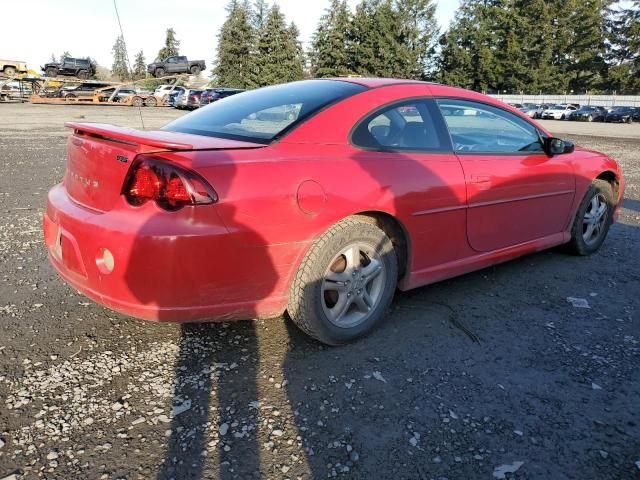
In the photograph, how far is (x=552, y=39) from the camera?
223 ft

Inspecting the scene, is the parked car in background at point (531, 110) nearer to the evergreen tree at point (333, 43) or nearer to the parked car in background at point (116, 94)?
the evergreen tree at point (333, 43)

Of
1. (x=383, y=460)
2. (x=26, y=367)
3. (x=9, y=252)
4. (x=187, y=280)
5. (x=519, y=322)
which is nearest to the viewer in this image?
(x=383, y=460)

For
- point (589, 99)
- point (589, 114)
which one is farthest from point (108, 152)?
point (589, 99)

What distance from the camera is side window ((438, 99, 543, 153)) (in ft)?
11.3

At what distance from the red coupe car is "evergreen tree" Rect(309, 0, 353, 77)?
217 feet

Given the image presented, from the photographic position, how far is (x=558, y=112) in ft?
145

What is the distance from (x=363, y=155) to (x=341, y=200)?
13.5 inches

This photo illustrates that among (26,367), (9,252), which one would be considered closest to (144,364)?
(26,367)

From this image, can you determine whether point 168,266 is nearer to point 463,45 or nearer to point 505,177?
point 505,177

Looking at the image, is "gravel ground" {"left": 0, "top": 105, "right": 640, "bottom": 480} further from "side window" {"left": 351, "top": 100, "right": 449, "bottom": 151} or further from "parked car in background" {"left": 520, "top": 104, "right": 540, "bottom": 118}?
"parked car in background" {"left": 520, "top": 104, "right": 540, "bottom": 118}

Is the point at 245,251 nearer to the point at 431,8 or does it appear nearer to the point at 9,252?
the point at 9,252

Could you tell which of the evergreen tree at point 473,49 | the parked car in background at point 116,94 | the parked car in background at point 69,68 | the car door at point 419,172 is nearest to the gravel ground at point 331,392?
the car door at point 419,172

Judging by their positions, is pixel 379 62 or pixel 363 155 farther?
pixel 379 62

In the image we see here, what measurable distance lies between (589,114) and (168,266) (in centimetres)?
4771
